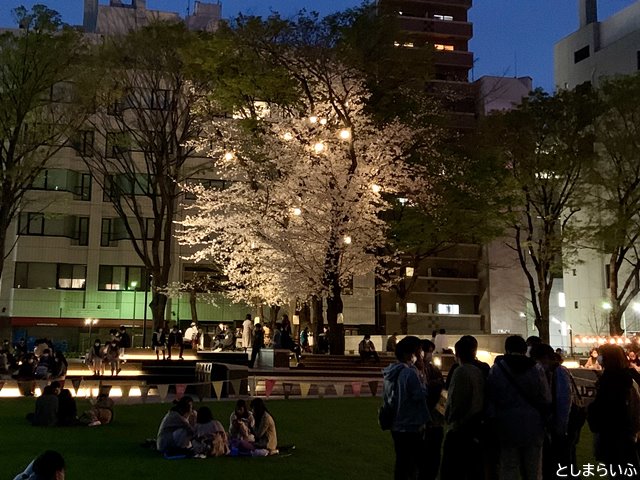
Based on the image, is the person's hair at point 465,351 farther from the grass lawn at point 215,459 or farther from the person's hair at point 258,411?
the person's hair at point 258,411

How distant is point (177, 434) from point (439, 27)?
53.2 meters

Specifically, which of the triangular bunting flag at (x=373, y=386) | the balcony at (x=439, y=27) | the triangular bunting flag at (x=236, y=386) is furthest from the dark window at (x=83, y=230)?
the balcony at (x=439, y=27)

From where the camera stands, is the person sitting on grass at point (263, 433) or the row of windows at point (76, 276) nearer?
the person sitting on grass at point (263, 433)

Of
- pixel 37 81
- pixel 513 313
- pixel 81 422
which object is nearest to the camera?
pixel 81 422

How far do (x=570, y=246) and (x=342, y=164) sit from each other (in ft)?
46.2

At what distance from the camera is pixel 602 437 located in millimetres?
6648

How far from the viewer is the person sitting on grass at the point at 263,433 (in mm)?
10617

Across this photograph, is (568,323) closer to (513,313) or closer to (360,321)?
(513,313)

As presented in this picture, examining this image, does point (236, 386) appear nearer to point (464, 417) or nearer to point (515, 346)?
point (464, 417)

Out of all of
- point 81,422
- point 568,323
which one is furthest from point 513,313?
point 81,422

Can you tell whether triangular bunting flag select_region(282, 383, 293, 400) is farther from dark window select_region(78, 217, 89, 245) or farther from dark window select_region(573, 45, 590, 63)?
dark window select_region(573, 45, 590, 63)

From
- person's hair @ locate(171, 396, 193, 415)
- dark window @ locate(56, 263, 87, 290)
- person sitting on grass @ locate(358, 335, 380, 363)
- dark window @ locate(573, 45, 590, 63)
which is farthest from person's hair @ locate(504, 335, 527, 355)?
dark window @ locate(573, 45, 590, 63)

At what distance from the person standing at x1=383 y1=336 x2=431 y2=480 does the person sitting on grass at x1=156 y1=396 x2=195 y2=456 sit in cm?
471

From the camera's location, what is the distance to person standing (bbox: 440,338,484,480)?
603 cm
